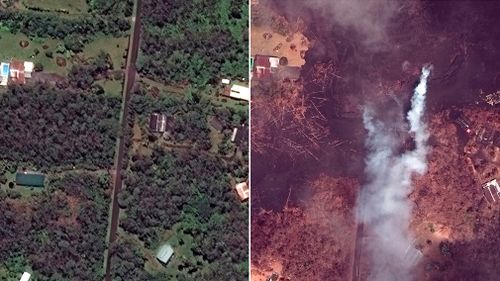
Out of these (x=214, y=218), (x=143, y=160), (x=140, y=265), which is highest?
(x=143, y=160)

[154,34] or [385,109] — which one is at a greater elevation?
[154,34]

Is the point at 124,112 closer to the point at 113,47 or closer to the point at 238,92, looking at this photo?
the point at 113,47

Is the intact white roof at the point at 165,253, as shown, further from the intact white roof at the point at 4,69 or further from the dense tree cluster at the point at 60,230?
the intact white roof at the point at 4,69

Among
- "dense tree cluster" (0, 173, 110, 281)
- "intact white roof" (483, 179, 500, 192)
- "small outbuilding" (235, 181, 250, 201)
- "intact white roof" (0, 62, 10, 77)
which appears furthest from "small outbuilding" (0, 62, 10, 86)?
"intact white roof" (483, 179, 500, 192)

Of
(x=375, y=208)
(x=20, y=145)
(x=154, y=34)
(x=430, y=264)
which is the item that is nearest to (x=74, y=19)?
(x=154, y=34)

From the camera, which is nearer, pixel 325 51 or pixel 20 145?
pixel 20 145

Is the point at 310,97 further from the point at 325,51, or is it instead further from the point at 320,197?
the point at 320,197
